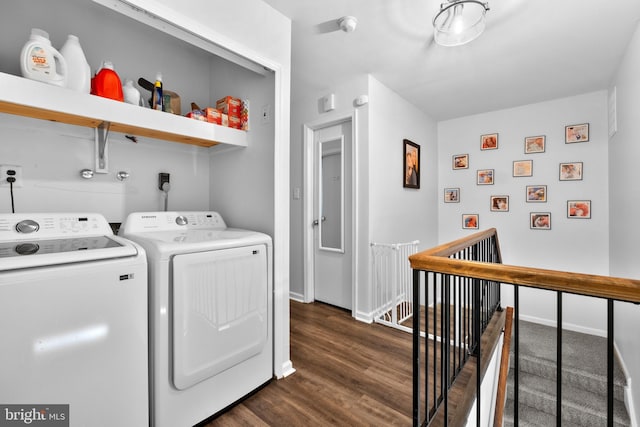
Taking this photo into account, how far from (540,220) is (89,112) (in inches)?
172

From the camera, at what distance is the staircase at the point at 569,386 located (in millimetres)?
2295

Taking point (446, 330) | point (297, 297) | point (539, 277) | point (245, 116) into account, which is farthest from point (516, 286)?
point (297, 297)

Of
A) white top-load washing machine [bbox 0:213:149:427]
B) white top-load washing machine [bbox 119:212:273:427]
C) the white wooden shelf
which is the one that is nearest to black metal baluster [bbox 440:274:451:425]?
white top-load washing machine [bbox 119:212:273:427]

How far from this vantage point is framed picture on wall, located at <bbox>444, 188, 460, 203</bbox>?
13.3 ft

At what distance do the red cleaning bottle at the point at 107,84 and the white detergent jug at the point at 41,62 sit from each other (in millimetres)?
157

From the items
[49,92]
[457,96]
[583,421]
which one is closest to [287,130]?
[49,92]

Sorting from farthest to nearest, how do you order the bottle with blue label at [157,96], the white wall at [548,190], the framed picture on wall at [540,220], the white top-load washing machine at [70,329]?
the framed picture on wall at [540,220] < the white wall at [548,190] < the bottle with blue label at [157,96] < the white top-load washing machine at [70,329]

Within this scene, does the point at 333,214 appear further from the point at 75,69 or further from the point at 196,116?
the point at 75,69

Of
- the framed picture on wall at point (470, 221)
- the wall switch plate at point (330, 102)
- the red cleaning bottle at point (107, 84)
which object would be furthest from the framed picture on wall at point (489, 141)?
the red cleaning bottle at point (107, 84)

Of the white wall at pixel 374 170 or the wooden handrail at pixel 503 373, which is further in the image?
the white wall at pixel 374 170

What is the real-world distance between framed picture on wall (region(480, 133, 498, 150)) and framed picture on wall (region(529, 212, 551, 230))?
990 mm

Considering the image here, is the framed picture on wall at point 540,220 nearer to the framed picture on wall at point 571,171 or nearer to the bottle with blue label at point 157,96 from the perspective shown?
the framed picture on wall at point 571,171

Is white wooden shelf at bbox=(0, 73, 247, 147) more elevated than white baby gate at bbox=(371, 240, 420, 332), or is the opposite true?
white wooden shelf at bbox=(0, 73, 247, 147)

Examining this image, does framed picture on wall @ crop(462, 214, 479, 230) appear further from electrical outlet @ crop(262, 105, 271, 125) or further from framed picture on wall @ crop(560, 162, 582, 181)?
electrical outlet @ crop(262, 105, 271, 125)
